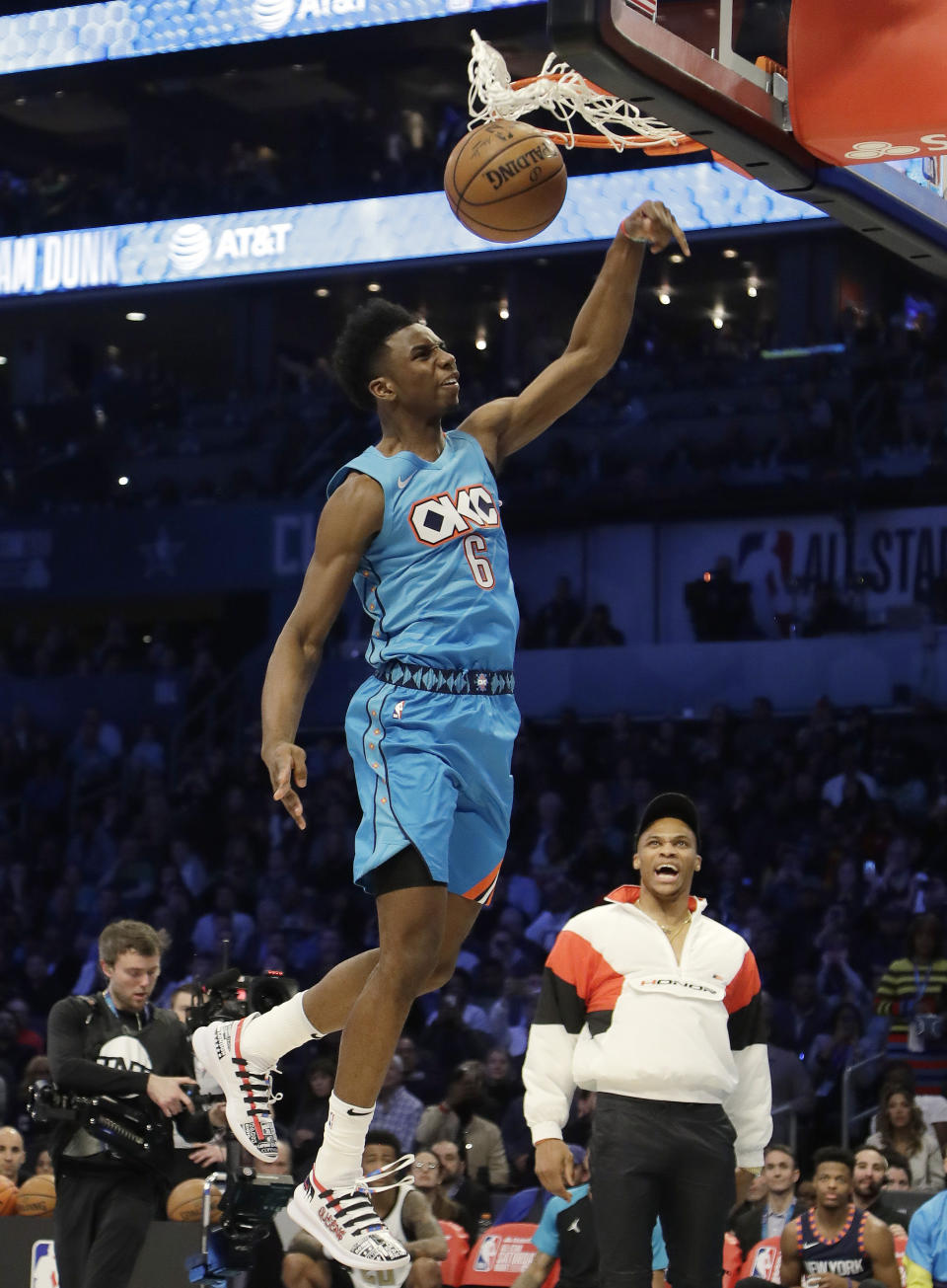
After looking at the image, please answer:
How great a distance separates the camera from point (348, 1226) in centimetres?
444

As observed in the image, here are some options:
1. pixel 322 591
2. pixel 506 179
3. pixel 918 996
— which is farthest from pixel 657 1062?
pixel 918 996

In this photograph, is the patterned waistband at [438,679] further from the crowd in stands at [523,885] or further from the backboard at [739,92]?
the crowd in stands at [523,885]

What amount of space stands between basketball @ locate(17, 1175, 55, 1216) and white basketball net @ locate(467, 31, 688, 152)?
618 cm

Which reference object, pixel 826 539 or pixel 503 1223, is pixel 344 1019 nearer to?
pixel 503 1223

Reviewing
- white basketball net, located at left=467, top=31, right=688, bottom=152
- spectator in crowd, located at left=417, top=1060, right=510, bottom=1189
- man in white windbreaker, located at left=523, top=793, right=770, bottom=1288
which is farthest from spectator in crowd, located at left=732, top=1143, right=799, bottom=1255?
white basketball net, located at left=467, top=31, right=688, bottom=152

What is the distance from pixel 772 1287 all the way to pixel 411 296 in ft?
55.0

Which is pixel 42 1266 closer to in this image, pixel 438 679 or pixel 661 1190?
pixel 661 1190

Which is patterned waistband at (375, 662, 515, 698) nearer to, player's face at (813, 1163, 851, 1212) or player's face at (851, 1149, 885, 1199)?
player's face at (813, 1163, 851, 1212)

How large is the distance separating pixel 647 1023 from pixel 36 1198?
5041 mm

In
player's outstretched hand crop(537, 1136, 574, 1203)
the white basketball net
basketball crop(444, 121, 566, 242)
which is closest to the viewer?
basketball crop(444, 121, 566, 242)

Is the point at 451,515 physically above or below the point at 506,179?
below

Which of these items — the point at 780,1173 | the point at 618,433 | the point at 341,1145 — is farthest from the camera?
the point at 618,433

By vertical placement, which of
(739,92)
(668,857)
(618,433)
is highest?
(618,433)

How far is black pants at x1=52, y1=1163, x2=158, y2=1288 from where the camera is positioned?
23.1 ft
